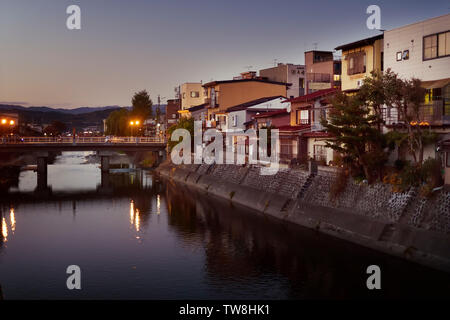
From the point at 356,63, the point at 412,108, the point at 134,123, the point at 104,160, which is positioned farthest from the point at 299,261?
the point at 134,123

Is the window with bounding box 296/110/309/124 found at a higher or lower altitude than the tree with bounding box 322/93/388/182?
higher

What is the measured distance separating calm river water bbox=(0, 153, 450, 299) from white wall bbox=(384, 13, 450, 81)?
12908 millimetres

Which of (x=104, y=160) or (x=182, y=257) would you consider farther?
(x=104, y=160)

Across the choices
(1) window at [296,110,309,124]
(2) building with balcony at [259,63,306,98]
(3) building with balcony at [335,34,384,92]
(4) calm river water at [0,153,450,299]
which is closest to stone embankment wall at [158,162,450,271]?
(4) calm river water at [0,153,450,299]

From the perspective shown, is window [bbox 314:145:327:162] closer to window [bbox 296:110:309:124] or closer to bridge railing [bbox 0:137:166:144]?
window [bbox 296:110:309:124]

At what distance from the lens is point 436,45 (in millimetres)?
31094

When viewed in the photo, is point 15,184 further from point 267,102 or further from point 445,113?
point 445,113

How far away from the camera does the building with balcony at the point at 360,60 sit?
37656 mm

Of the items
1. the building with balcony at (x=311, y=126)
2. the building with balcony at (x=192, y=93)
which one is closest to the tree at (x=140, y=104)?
the building with balcony at (x=192, y=93)

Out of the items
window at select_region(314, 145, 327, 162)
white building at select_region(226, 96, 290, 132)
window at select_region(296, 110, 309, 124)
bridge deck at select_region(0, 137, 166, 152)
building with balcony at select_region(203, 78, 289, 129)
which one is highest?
building with balcony at select_region(203, 78, 289, 129)

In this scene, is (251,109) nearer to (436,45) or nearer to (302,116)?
(302,116)

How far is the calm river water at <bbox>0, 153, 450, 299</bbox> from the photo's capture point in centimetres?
2181

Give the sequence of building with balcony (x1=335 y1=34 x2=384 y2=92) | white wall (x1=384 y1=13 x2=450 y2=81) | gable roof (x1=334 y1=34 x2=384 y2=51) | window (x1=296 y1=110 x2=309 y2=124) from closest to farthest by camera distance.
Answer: white wall (x1=384 y1=13 x2=450 y2=81)
gable roof (x1=334 y1=34 x2=384 y2=51)
building with balcony (x1=335 y1=34 x2=384 y2=92)
window (x1=296 y1=110 x2=309 y2=124)

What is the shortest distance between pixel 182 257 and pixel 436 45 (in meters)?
21.0
